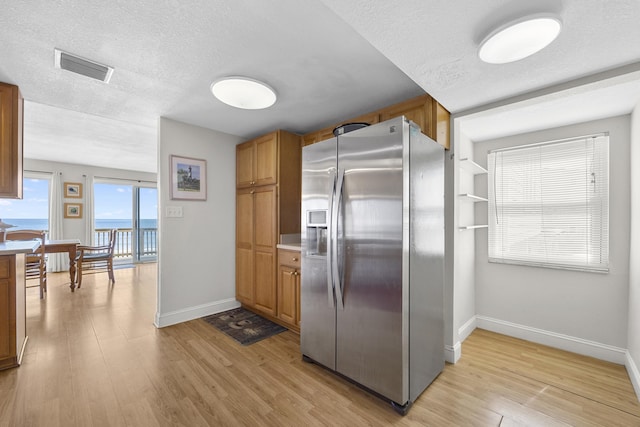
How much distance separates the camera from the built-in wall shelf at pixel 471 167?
2.41 meters

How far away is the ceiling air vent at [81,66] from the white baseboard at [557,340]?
4218mm

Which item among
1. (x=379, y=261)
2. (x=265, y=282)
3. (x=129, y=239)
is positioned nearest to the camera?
(x=379, y=261)

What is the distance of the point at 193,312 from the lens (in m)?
3.19

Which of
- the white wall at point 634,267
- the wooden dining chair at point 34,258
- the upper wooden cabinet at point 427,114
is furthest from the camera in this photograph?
the wooden dining chair at point 34,258

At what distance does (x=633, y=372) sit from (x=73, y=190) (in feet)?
28.9

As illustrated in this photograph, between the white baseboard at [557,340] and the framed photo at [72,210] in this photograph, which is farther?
the framed photo at [72,210]

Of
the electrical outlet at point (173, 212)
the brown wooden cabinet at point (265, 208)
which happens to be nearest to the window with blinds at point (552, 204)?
the brown wooden cabinet at point (265, 208)

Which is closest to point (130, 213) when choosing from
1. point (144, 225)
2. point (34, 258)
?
point (144, 225)

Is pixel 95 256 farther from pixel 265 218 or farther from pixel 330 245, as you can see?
pixel 330 245

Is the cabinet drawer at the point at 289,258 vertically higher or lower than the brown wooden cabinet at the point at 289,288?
higher

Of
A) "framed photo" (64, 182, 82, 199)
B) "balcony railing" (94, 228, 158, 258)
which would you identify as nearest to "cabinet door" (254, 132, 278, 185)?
"balcony railing" (94, 228, 158, 258)

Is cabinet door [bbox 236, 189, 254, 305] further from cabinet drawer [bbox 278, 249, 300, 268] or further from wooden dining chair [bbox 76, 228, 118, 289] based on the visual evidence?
wooden dining chair [bbox 76, 228, 118, 289]

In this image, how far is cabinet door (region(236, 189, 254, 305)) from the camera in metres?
3.36

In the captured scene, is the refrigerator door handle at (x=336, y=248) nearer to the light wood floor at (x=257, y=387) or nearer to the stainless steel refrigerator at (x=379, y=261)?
the stainless steel refrigerator at (x=379, y=261)
